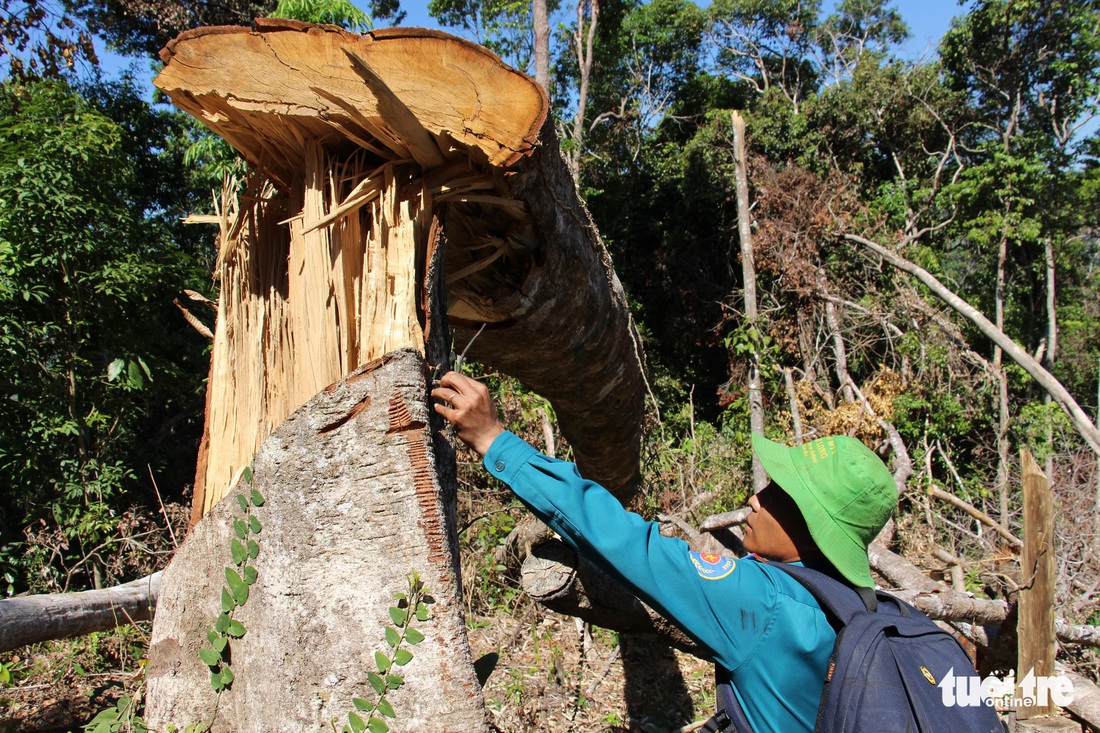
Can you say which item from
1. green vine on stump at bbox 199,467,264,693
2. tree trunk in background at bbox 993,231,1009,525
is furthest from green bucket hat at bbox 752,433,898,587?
tree trunk in background at bbox 993,231,1009,525

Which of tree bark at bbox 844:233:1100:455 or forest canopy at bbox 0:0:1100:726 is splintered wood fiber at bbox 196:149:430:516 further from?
tree bark at bbox 844:233:1100:455

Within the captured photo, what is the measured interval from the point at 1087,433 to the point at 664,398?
21.7 feet

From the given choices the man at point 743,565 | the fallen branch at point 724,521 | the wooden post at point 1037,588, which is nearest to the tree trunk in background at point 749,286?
the fallen branch at point 724,521

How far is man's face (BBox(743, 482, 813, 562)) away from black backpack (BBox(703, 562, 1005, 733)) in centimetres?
20

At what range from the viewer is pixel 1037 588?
131 inches

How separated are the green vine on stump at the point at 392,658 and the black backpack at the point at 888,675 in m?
0.74

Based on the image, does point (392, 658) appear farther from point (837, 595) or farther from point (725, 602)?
point (837, 595)

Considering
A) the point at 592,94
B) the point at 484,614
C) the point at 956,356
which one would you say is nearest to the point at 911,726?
the point at 484,614

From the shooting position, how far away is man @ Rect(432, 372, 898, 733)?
1.28 metres

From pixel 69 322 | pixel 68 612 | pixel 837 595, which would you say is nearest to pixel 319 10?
pixel 69 322

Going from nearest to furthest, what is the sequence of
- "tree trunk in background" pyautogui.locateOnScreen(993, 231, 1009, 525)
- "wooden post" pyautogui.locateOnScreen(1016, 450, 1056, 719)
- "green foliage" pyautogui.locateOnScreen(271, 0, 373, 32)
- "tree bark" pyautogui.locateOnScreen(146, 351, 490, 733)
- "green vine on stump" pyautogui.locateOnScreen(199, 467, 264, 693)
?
"tree bark" pyautogui.locateOnScreen(146, 351, 490, 733) → "green vine on stump" pyautogui.locateOnScreen(199, 467, 264, 693) → "wooden post" pyautogui.locateOnScreen(1016, 450, 1056, 719) → "green foliage" pyautogui.locateOnScreen(271, 0, 373, 32) → "tree trunk in background" pyautogui.locateOnScreen(993, 231, 1009, 525)

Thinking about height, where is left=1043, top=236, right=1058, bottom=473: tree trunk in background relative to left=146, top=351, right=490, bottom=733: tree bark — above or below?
above

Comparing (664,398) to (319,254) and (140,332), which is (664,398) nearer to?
(140,332)

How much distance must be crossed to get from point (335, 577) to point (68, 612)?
8.17ft
